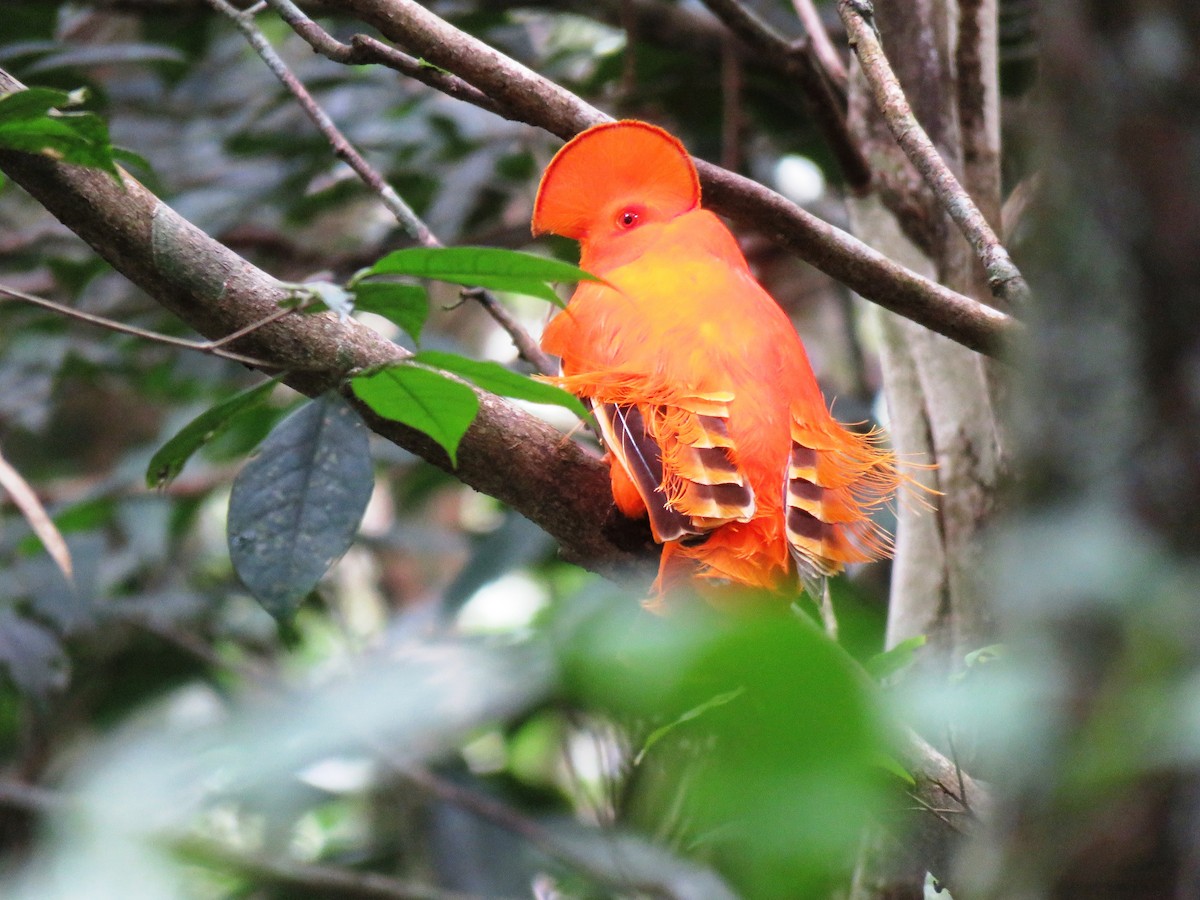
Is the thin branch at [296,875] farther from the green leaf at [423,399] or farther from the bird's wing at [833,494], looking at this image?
the green leaf at [423,399]

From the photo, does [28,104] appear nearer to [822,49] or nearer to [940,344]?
[940,344]

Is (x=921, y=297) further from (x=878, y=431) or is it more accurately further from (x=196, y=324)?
(x=196, y=324)

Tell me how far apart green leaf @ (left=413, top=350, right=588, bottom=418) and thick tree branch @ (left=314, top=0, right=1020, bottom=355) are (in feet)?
1.80

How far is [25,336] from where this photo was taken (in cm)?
354

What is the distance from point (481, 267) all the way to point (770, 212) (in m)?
0.61

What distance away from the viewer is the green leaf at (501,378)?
123cm

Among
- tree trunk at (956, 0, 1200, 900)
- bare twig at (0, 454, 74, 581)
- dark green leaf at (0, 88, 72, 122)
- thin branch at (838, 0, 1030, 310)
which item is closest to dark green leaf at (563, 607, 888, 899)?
tree trunk at (956, 0, 1200, 900)

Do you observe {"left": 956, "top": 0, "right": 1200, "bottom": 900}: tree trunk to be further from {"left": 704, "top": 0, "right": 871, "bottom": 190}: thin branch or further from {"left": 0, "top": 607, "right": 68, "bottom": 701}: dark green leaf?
{"left": 0, "top": 607, "right": 68, "bottom": 701}: dark green leaf

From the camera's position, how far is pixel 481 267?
1.22 m

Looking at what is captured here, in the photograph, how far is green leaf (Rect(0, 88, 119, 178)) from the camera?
51.3 inches

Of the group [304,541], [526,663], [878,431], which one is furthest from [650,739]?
[526,663]

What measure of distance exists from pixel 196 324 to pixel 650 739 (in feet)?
2.54

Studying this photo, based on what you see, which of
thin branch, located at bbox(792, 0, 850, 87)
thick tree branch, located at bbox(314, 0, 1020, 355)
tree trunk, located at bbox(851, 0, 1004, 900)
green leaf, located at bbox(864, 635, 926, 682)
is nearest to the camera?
green leaf, located at bbox(864, 635, 926, 682)

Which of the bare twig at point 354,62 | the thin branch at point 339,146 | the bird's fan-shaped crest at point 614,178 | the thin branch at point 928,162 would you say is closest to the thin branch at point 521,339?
the bare twig at point 354,62
